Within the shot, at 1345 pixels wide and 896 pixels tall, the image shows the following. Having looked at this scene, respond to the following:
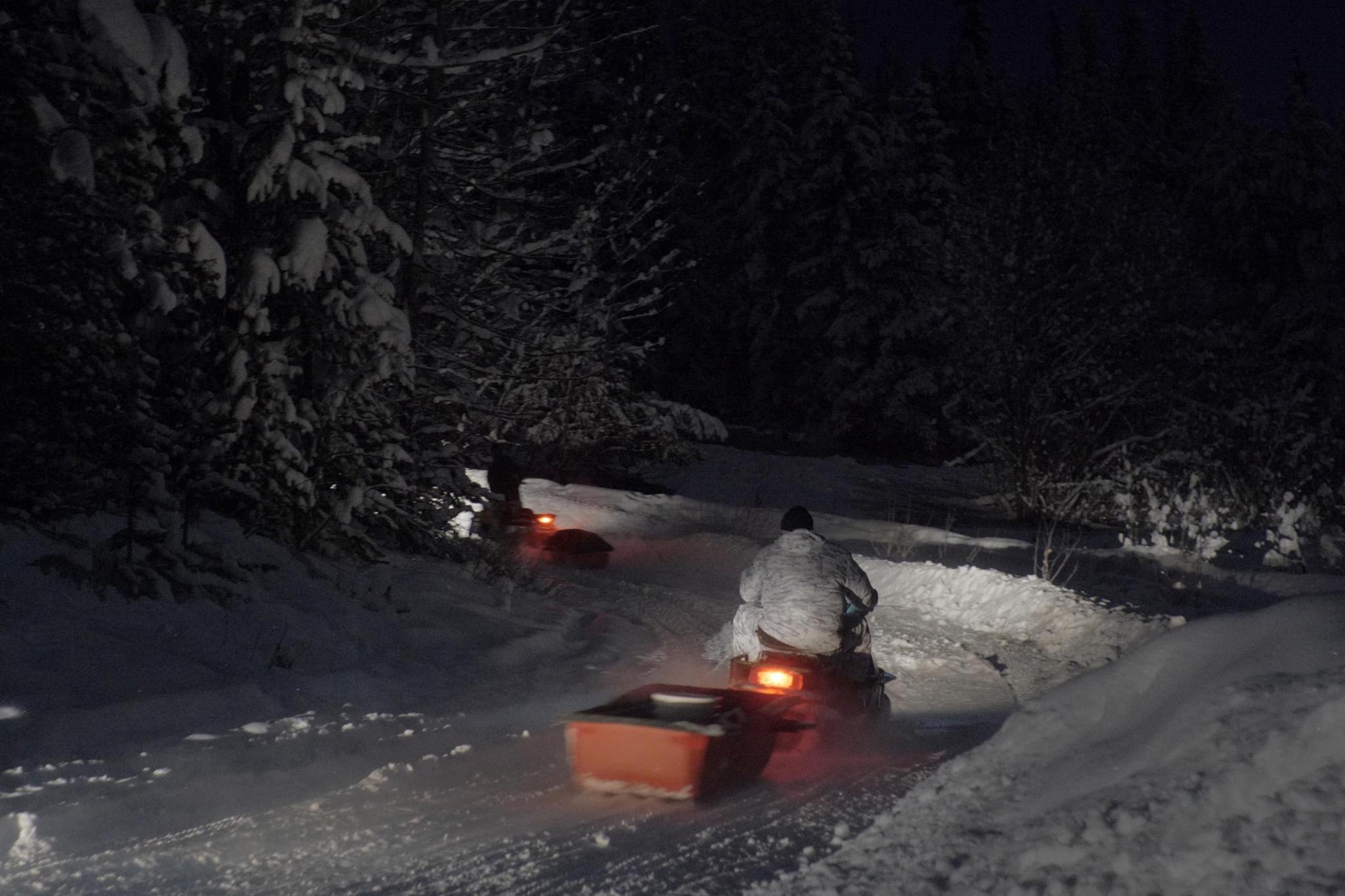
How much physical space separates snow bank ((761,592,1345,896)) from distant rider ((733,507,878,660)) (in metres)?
2.53

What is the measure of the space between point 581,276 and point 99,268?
1525cm

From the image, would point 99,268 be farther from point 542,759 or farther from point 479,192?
point 479,192

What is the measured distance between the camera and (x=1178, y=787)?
467cm

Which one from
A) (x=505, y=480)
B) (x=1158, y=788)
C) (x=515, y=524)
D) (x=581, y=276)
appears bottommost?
(x=1158, y=788)

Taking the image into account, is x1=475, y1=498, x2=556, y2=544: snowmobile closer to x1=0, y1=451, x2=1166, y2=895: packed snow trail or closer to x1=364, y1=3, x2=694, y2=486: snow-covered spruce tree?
x1=364, y1=3, x2=694, y2=486: snow-covered spruce tree

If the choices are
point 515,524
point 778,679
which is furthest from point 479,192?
point 778,679

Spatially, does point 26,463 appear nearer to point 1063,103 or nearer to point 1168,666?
point 1168,666

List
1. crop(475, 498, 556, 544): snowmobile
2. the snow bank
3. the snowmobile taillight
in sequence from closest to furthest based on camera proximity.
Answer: the snow bank
the snowmobile taillight
crop(475, 498, 556, 544): snowmobile

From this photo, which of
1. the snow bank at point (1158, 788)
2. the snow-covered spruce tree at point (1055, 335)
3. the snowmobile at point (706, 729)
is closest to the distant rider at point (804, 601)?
the snowmobile at point (706, 729)

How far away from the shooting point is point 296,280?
11078 millimetres

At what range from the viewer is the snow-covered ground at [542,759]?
461cm

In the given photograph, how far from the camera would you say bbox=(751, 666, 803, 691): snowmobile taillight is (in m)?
8.67

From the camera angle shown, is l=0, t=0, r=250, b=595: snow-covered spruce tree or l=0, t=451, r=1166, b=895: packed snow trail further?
l=0, t=0, r=250, b=595: snow-covered spruce tree

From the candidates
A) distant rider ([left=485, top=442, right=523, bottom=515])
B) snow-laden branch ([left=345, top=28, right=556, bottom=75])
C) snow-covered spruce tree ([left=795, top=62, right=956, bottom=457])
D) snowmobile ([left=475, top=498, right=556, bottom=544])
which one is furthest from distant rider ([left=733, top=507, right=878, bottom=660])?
snow-covered spruce tree ([left=795, top=62, right=956, bottom=457])
